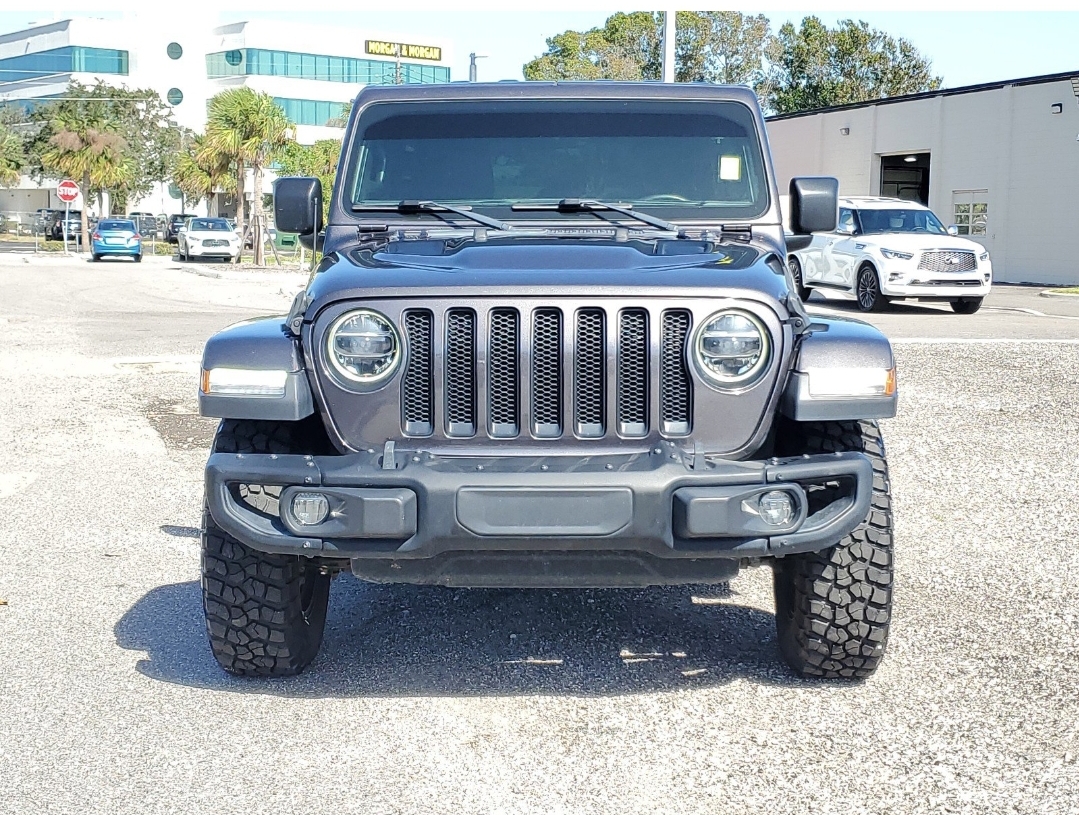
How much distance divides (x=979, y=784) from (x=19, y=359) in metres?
12.4

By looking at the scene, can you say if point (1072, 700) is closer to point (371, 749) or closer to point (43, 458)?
point (371, 749)

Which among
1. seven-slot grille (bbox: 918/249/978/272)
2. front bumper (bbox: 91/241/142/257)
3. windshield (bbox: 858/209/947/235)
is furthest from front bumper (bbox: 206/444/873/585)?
front bumper (bbox: 91/241/142/257)

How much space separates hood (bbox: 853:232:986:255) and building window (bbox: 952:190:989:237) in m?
15.7

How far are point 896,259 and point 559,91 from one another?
14.9 metres

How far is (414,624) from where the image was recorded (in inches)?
201

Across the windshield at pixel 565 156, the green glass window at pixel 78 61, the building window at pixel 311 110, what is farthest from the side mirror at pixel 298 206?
the green glass window at pixel 78 61

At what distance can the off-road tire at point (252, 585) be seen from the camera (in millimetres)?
4188

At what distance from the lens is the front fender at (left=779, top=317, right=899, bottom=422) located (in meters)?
3.93

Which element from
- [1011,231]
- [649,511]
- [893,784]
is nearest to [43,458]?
[649,511]

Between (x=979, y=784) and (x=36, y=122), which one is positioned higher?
(x=36, y=122)

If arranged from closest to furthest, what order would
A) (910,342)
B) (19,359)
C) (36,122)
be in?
(19,359) < (910,342) < (36,122)

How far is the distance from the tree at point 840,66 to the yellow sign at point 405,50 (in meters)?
29.9

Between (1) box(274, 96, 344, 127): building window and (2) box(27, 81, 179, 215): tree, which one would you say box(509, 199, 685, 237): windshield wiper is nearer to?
(2) box(27, 81, 179, 215): tree

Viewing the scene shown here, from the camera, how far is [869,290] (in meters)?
20.0
